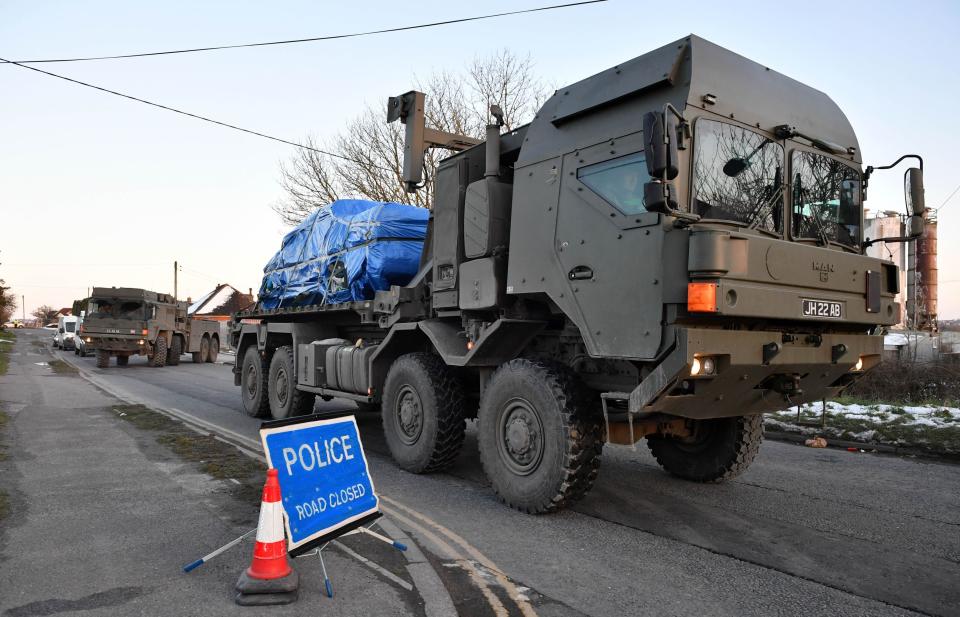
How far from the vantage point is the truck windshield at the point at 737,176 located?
196 inches

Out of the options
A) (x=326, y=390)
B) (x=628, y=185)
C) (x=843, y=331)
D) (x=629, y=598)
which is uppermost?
(x=628, y=185)

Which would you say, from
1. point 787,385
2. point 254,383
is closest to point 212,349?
point 254,383

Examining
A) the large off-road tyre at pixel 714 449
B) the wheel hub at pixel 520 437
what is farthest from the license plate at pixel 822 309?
the wheel hub at pixel 520 437

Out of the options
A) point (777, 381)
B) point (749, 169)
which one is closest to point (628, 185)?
point (749, 169)

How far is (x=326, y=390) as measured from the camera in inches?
377

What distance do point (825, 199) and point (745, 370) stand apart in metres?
1.80

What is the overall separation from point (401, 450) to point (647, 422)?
9.42 feet

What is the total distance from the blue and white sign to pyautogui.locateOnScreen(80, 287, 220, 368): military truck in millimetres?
24448

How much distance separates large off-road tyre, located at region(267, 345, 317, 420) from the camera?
34.7 ft

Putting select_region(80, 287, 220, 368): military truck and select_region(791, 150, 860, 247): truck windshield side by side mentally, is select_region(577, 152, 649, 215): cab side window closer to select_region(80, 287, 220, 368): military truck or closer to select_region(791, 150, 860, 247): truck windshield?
select_region(791, 150, 860, 247): truck windshield

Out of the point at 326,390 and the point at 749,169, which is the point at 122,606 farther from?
the point at 326,390

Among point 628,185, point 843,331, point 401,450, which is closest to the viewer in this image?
point 628,185

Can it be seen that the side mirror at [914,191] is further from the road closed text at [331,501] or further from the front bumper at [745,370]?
the road closed text at [331,501]

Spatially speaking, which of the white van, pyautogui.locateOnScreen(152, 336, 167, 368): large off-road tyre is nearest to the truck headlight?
pyautogui.locateOnScreen(152, 336, 167, 368): large off-road tyre
